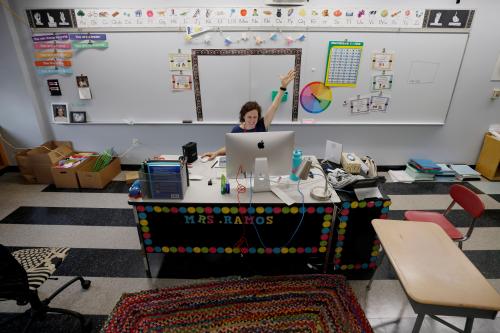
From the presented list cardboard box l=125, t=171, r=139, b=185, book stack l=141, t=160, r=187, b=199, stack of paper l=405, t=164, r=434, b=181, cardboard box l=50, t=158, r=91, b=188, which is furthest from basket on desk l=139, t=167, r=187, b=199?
stack of paper l=405, t=164, r=434, b=181

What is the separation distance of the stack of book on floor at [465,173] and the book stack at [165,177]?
12.6 ft

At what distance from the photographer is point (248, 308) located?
6.40ft

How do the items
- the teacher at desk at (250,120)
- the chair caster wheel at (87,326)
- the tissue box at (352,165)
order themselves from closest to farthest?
the chair caster wheel at (87,326)
the tissue box at (352,165)
the teacher at desk at (250,120)

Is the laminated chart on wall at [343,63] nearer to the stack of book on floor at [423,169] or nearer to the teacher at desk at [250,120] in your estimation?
the teacher at desk at [250,120]

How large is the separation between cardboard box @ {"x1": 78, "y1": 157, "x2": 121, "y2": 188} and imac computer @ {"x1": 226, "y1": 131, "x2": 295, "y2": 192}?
7.77ft

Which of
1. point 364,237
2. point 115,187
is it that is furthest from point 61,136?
point 364,237

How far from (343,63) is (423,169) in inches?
71.0

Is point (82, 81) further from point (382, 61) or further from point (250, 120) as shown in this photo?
point (382, 61)

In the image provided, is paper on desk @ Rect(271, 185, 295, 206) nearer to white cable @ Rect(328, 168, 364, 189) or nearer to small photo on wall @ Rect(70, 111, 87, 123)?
white cable @ Rect(328, 168, 364, 189)

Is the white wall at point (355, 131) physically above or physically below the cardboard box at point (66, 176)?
above

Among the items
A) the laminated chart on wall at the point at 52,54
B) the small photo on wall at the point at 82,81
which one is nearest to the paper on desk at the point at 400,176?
the small photo on wall at the point at 82,81

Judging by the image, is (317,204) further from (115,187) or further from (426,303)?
(115,187)

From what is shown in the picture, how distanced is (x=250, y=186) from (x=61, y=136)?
3.38 meters

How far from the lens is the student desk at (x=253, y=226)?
2.00 metres
